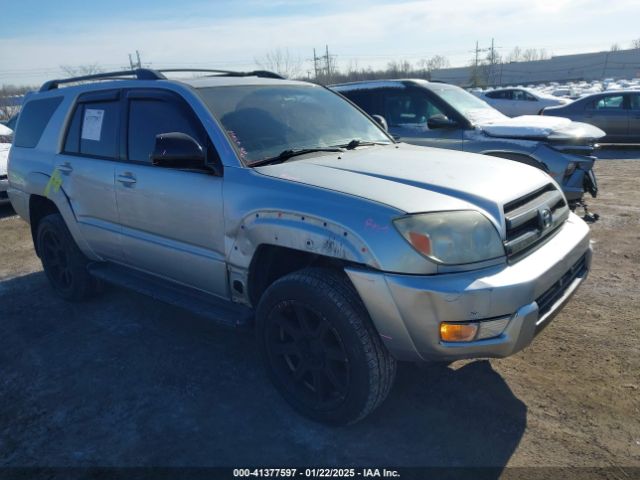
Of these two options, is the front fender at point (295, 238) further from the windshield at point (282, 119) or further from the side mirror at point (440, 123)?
the side mirror at point (440, 123)

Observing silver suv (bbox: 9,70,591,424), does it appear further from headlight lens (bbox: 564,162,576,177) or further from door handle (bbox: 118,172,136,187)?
headlight lens (bbox: 564,162,576,177)

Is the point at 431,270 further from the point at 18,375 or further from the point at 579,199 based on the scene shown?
the point at 579,199

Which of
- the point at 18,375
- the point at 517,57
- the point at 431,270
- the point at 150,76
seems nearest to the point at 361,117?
the point at 150,76

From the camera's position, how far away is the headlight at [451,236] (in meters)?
2.38

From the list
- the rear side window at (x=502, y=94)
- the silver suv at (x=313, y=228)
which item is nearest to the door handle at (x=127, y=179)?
the silver suv at (x=313, y=228)

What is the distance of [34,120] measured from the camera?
4.86 meters

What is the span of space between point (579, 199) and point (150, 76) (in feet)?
15.8

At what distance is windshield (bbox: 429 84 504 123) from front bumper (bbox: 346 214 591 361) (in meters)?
4.35

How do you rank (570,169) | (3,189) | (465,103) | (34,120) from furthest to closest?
(3,189), (465,103), (570,169), (34,120)

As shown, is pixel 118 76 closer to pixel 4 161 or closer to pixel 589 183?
pixel 589 183

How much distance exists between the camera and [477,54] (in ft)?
259

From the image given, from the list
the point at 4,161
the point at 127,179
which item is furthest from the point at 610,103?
the point at 4,161

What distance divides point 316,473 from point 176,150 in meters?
1.92

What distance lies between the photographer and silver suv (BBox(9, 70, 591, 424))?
7.86ft
